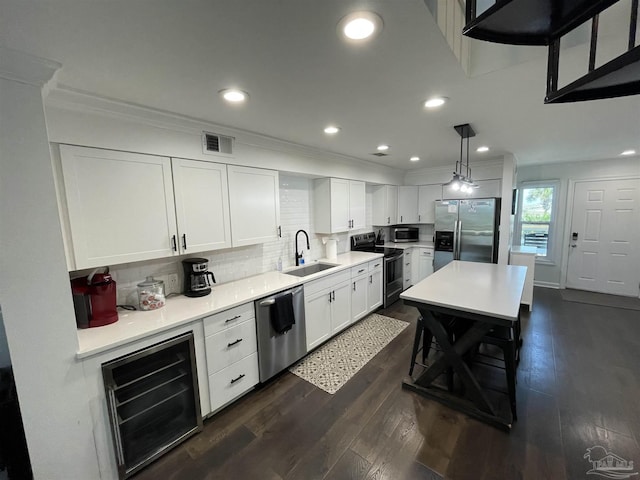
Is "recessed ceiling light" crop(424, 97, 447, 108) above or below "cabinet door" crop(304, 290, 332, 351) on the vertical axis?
above

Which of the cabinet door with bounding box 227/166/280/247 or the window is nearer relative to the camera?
the cabinet door with bounding box 227/166/280/247

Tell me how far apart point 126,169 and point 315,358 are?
8.25ft

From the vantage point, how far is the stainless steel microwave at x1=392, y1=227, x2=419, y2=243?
5512mm

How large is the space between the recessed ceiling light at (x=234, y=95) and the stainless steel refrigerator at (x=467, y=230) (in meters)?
4.12

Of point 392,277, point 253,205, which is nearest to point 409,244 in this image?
point 392,277

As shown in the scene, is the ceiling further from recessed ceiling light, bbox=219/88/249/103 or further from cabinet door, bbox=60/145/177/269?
cabinet door, bbox=60/145/177/269

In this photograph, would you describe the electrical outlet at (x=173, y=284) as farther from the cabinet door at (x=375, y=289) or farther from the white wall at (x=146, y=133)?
the cabinet door at (x=375, y=289)

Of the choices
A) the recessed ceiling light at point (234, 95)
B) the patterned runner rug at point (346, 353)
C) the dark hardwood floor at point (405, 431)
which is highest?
the recessed ceiling light at point (234, 95)

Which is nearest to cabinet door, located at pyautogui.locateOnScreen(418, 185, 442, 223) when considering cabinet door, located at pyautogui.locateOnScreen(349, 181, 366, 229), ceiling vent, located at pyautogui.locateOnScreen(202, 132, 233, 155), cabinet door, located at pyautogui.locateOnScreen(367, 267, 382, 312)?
cabinet door, located at pyautogui.locateOnScreen(349, 181, 366, 229)

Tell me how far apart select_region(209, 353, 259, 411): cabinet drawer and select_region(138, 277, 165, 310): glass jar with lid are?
2.34 feet

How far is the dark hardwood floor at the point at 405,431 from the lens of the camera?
5.59 feet

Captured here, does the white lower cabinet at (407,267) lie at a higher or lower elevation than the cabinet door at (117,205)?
lower

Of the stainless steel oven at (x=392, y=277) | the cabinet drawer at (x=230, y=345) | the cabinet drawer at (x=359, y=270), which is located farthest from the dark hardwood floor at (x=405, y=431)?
the stainless steel oven at (x=392, y=277)

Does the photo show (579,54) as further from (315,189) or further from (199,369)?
(199,369)
